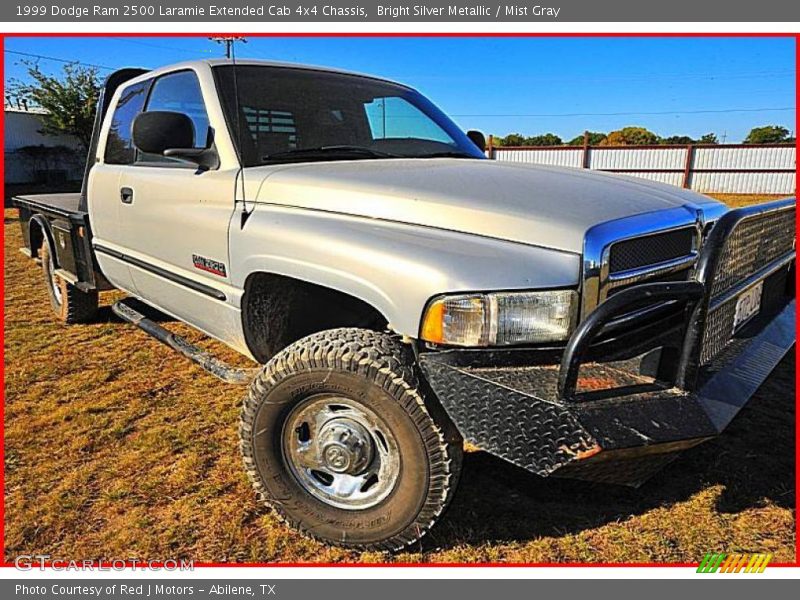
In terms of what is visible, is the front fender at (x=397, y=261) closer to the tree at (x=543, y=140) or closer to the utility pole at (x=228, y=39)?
the utility pole at (x=228, y=39)

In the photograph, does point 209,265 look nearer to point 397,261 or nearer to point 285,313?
point 285,313

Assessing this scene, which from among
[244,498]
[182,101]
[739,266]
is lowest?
[244,498]

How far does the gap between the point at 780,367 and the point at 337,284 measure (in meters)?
3.76

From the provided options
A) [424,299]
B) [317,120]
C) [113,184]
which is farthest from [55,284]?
[424,299]

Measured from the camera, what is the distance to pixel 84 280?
481cm

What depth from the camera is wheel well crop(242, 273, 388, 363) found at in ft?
9.22

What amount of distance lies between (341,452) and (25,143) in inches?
1198

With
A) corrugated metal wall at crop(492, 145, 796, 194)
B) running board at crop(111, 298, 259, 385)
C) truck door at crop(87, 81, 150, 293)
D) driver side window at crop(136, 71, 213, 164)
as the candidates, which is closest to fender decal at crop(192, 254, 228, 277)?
running board at crop(111, 298, 259, 385)

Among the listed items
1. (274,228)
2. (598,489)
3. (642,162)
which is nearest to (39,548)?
(274,228)

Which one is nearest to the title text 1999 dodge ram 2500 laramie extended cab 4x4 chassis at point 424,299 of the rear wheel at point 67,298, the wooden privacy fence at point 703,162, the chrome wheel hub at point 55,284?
the rear wheel at point 67,298

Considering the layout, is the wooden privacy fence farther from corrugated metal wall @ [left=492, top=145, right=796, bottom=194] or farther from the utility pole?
the utility pole

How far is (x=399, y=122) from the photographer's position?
12.0 ft

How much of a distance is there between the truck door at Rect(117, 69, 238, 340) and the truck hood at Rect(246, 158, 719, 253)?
0.37 metres

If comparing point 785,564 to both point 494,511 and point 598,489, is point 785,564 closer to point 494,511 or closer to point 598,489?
point 598,489
